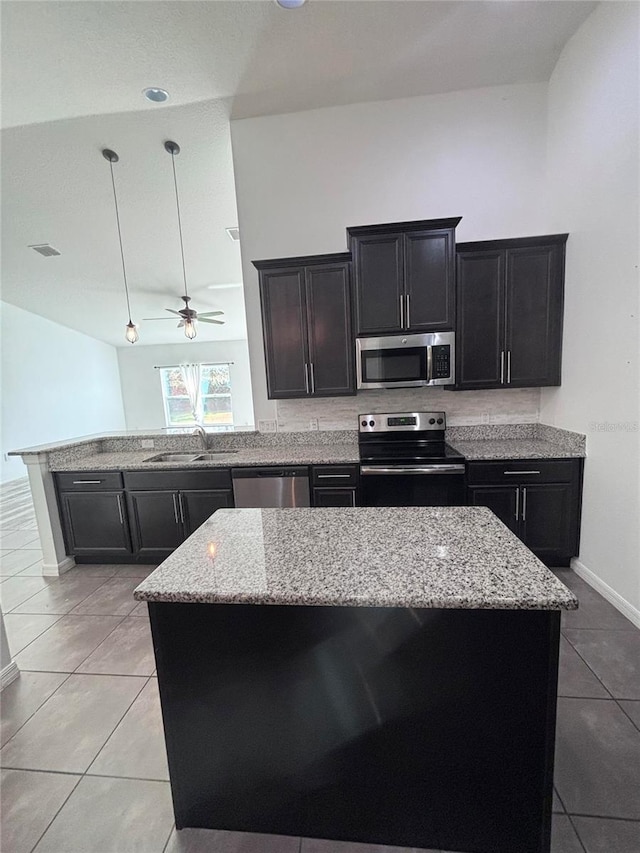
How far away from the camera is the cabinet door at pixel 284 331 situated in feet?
9.68

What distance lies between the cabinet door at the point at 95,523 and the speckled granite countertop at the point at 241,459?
0.24 m

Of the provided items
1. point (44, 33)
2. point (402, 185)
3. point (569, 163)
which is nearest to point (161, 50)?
point (44, 33)

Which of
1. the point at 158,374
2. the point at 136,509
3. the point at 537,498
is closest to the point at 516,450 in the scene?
the point at 537,498

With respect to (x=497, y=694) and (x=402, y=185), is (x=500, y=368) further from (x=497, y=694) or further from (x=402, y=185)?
(x=497, y=694)

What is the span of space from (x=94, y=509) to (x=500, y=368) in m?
3.45

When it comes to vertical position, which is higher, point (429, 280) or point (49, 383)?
point (429, 280)

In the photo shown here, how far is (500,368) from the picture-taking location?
2.88 m

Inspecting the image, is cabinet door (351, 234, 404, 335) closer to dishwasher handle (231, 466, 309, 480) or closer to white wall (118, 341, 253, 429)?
dishwasher handle (231, 466, 309, 480)

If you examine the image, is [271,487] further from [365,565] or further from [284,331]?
[365,565]

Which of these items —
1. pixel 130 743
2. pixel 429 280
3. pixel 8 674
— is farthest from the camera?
pixel 429 280

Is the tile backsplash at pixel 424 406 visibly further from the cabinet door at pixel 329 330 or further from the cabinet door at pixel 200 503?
the cabinet door at pixel 200 503

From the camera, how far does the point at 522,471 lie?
263cm

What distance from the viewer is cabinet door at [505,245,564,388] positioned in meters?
2.76

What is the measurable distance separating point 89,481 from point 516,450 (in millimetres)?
3335
